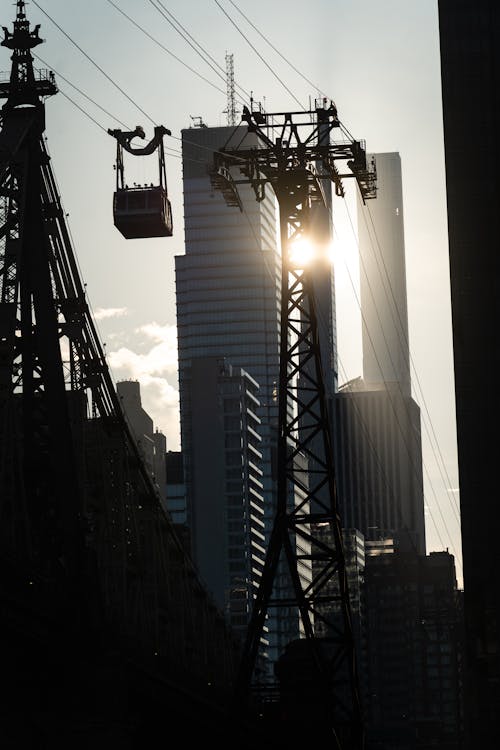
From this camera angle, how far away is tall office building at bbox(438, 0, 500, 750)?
183 meters

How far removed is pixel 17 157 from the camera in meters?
69.8

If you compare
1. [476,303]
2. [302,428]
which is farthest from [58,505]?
[476,303]

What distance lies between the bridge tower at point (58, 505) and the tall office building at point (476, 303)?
96.3m

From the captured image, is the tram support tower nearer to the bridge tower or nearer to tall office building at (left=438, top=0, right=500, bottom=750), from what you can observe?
the bridge tower

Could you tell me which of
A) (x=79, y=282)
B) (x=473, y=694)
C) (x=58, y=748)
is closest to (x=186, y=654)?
(x=79, y=282)

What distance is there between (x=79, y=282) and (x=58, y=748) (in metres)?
19.6

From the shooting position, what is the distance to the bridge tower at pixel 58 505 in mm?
58969

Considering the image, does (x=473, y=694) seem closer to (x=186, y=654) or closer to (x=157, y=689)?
(x=186, y=654)

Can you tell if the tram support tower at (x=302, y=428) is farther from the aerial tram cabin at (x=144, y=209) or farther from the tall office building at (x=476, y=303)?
the tall office building at (x=476, y=303)

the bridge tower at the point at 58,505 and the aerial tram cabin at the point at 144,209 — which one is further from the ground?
the aerial tram cabin at the point at 144,209

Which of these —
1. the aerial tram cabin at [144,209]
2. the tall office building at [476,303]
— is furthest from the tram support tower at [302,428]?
the tall office building at [476,303]

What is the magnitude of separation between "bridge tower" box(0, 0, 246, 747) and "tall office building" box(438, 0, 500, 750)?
9634 centimetres

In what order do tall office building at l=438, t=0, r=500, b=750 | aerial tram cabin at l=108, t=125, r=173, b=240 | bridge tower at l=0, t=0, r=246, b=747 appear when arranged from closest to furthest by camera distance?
bridge tower at l=0, t=0, r=246, b=747, aerial tram cabin at l=108, t=125, r=173, b=240, tall office building at l=438, t=0, r=500, b=750

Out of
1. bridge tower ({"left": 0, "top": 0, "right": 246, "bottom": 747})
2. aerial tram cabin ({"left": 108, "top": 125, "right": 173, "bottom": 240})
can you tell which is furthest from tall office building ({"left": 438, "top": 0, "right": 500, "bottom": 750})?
aerial tram cabin ({"left": 108, "top": 125, "right": 173, "bottom": 240})
